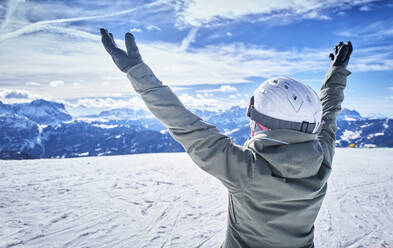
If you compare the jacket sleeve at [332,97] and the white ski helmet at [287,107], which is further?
the jacket sleeve at [332,97]

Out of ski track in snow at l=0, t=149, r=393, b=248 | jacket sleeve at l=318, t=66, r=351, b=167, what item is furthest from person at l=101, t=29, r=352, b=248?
ski track in snow at l=0, t=149, r=393, b=248

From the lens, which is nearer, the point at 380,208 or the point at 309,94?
the point at 309,94

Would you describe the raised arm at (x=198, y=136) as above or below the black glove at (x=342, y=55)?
below

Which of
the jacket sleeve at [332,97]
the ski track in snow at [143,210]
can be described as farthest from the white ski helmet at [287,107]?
the ski track in snow at [143,210]

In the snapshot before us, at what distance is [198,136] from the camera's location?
134 cm

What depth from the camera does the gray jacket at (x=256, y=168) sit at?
4.43 ft

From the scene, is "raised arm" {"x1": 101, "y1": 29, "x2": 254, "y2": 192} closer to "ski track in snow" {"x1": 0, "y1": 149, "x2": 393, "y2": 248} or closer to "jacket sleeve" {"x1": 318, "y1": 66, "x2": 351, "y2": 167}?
"jacket sleeve" {"x1": 318, "y1": 66, "x2": 351, "y2": 167}

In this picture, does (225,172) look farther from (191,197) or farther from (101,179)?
(101,179)

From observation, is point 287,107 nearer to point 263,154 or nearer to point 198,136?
point 263,154

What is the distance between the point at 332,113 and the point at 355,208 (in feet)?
17.4

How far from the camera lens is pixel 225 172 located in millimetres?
1352

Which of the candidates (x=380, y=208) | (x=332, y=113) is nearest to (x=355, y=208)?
(x=380, y=208)

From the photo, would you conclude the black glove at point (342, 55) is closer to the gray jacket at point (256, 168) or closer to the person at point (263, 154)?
the person at point (263, 154)

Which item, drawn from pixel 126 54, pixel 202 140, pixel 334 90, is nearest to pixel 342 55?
pixel 334 90
